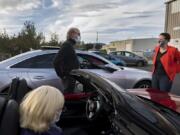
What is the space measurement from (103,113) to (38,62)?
4.87 metres

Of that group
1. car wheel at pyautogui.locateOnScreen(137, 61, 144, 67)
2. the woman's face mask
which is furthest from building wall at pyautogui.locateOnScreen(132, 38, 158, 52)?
the woman's face mask

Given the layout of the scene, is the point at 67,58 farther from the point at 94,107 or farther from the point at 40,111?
the point at 40,111

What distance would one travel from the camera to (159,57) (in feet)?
24.2

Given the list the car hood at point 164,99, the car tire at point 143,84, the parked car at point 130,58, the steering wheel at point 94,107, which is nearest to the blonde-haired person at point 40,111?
the steering wheel at point 94,107

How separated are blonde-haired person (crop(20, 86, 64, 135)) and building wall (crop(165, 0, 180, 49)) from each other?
60361mm

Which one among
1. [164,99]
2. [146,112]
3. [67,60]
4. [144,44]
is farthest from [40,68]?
[144,44]

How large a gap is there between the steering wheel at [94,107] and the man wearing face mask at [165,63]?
137 inches

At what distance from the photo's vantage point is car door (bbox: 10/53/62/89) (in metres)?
7.86

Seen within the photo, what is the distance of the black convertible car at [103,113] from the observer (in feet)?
9.18

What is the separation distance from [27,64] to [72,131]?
4.21 metres

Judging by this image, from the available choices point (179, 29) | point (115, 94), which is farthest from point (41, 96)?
point (179, 29)

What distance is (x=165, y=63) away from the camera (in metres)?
7.27

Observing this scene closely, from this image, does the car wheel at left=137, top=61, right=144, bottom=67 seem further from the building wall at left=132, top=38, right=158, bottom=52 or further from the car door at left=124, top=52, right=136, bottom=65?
the building wall at left=132, top=38, right=158, bottom=52

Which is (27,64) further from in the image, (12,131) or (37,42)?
(37,42)
